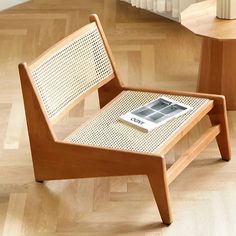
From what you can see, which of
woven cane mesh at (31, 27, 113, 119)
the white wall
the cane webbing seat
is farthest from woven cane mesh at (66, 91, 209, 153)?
the white wall

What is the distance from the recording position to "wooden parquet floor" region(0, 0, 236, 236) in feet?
8.11

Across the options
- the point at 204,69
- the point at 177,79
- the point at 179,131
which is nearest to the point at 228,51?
the point at 204,69

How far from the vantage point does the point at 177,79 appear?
11.0 feet

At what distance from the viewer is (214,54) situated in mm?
2977

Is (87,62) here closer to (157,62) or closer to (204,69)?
(204,69)

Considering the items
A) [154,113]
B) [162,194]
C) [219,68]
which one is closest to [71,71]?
[154,113]

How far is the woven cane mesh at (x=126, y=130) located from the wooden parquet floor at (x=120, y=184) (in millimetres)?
238

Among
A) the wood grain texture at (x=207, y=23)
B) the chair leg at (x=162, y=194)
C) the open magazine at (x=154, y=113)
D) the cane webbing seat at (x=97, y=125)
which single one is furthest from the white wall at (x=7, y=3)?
the chair leg at (x=162, y=194)

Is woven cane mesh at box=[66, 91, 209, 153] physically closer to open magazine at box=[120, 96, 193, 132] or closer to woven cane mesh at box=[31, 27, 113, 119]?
open magazine at box=[120, 96, 193, 132]

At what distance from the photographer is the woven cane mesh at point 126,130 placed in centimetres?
244

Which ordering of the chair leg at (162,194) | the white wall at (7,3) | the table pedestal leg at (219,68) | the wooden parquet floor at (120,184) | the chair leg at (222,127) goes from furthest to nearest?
the white wall at (7,3), the table pedestal leg at (219,68), the chair leg at (222,127), the wooden parquet floor at (120,184), the chair leg at (162,194)

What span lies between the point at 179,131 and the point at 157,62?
1.05 m

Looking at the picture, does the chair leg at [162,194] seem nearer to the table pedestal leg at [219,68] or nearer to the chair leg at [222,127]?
the chair leg at [222,127]

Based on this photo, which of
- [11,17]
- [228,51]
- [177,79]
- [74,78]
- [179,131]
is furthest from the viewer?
[11,17]
